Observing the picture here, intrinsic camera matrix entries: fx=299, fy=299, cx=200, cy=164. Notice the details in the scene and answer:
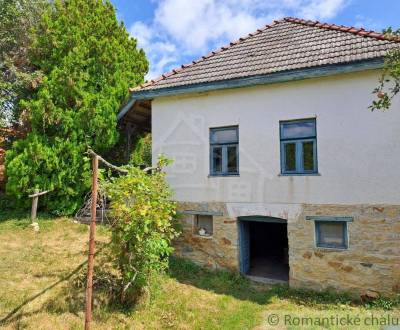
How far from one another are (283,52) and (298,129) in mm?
2496

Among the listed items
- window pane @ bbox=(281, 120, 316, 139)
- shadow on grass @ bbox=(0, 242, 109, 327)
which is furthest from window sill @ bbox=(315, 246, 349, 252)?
shadow on grass @ bbox=(0, 242, 109, 327)

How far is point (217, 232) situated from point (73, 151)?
5725mm

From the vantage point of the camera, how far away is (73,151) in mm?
10367

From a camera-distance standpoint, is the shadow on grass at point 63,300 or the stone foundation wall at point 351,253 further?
the stone foundation wall at point 351,253

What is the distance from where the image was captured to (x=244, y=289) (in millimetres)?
7699

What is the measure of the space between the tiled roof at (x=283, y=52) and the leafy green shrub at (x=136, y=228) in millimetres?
4134

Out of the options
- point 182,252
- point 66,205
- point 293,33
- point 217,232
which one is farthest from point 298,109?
point 66,205

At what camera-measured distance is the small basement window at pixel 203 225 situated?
8855 millimetres

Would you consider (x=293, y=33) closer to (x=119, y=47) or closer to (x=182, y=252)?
(x=119, y=47)

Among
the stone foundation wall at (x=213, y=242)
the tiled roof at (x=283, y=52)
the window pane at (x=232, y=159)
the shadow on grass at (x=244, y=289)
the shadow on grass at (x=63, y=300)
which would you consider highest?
the tiled roof at (x=283, y=52)

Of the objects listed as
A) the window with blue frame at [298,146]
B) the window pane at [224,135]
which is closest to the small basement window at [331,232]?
the window with blue frame at [298,146]

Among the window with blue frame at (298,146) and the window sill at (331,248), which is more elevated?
the window with blue frame at (298,146)

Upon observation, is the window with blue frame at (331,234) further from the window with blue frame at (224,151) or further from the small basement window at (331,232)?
the window with blue frame at (224,151)

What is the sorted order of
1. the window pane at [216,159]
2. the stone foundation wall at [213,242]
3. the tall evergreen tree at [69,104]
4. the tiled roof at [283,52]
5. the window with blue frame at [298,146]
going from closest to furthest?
the tiled roof at [283,52], the window with blue frame at [298,146], the stone foundation wall at [213,242], the window pane at [216,159], the tall evergreen tree at [69,104]
